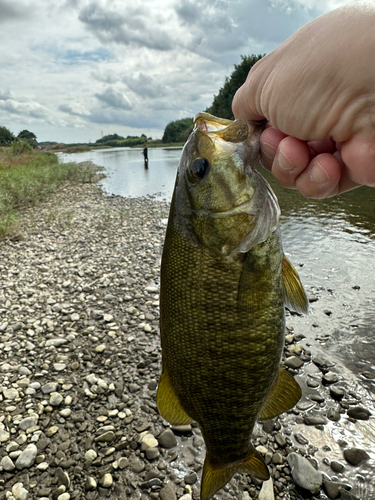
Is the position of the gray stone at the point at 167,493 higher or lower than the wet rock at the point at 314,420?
lower

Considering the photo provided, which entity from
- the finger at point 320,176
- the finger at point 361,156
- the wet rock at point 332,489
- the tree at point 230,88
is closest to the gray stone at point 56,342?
the wet rock at point 332,489

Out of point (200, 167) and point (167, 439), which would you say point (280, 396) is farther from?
point (167, 439)

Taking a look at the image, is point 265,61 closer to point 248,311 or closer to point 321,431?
point 248,311

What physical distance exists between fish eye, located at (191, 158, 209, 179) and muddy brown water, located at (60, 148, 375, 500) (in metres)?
3.08

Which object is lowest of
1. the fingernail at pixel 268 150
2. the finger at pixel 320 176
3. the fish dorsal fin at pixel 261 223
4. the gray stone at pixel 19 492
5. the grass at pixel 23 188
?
the gray stone at pixel 19 492

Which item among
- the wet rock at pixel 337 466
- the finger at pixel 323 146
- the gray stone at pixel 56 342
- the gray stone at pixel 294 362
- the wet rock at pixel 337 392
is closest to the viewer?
the finger at pixel 323 146

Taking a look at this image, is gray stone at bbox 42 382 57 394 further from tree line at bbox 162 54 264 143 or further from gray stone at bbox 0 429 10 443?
tree line at bbox 162 54 264 143

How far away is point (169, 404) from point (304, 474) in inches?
76.2

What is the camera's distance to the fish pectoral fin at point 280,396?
2076 mm

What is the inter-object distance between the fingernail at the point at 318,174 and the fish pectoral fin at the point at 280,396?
1.15 meters

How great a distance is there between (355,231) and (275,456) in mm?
8508

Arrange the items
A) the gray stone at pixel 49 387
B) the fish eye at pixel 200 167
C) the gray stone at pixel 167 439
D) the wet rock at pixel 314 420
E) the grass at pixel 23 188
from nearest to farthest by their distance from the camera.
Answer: the fish eye at pixel 200 167 < the gray stone at pixel 167 439 < the wet rock at pixel 314 420 < the gray stone at pixel 49 387 < the grass at pixel 23 188

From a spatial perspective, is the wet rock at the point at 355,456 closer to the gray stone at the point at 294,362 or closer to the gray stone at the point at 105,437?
the gray stone at the point at 294,362

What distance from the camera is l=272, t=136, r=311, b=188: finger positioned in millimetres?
2055
